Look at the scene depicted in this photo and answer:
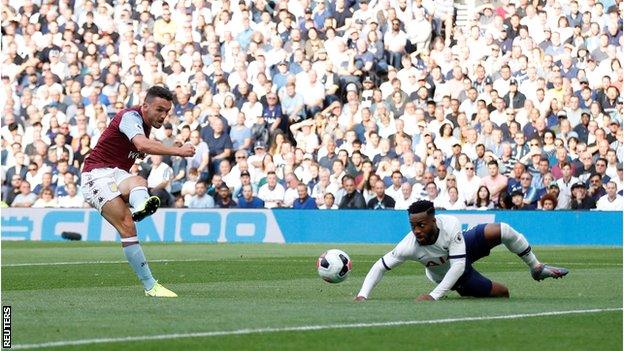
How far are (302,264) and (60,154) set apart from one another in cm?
1289

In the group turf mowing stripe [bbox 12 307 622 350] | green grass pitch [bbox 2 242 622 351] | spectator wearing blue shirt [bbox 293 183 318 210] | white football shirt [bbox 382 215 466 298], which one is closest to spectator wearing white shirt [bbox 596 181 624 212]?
green grass pitch [bbox 2 242 622 351]

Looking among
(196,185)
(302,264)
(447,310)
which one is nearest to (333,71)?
(196,185)

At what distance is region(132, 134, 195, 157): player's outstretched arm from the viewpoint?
13.5 m

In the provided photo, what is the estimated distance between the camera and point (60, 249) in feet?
86.7

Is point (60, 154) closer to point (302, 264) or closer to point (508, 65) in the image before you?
point (508, 65)

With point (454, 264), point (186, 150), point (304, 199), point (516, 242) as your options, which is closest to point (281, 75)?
point (304, 199)

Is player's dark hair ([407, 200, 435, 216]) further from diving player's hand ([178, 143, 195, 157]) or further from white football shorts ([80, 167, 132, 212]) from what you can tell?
white football shorts ([80, 167, 132, 212])

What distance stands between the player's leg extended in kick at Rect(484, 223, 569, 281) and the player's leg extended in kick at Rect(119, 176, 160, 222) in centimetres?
325

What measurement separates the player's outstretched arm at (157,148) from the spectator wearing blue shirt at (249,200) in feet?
50.0

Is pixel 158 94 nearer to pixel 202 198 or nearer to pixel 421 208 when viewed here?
pixel 421 208

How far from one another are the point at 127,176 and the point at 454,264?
359 centimetres

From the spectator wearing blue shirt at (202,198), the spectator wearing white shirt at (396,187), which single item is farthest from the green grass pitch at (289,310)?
the spectator wearing blue shirt at (202,198)

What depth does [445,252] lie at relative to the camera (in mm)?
13672

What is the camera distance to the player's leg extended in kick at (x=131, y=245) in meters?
14.5
